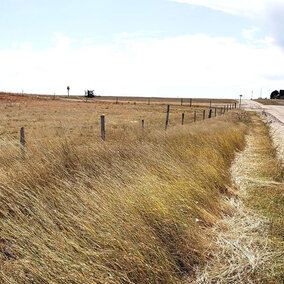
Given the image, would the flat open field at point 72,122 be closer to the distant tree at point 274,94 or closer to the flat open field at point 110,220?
the flat open field at point 110,220

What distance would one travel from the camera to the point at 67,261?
7.55 feet

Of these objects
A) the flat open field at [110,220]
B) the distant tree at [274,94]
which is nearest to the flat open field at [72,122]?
the flat open field at [110,220]

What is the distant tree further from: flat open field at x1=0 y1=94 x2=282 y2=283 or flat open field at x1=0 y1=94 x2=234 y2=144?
flat open field at x1=0 y1=94 x2=282 y2=283

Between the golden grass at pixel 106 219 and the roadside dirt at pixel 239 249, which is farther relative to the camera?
the roadside dirt at pixel 239 249

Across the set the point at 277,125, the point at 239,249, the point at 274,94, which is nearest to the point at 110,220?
the point at 239,249

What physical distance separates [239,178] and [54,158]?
3876mm

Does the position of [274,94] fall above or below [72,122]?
above

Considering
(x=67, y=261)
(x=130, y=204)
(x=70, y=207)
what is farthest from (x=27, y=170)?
(x=67, y=261)

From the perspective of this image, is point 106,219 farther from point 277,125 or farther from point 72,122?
point 277,125

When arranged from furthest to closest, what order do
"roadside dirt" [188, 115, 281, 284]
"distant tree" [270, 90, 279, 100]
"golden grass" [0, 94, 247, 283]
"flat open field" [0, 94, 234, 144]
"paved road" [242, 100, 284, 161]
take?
"distant tree" [270, 90, 279, 100] → "flat open field" [0, 94, 234, 144] → "paved road" [242, 100, 284, 161] → "roadside dirt" [188, 115, 281, 284] → "golden grass" [0, 94, 247, 283]

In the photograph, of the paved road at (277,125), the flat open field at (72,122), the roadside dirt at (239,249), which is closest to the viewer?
the roadside dirt at (239,249)

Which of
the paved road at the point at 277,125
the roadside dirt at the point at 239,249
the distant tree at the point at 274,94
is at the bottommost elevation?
the roadside dirt at the point at 239,249

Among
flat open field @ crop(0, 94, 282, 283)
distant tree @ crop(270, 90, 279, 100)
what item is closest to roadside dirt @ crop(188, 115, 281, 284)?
flat open field @ crop(0, 94, 282, 283)

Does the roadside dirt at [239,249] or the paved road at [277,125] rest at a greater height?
the paved road at [277,125]
